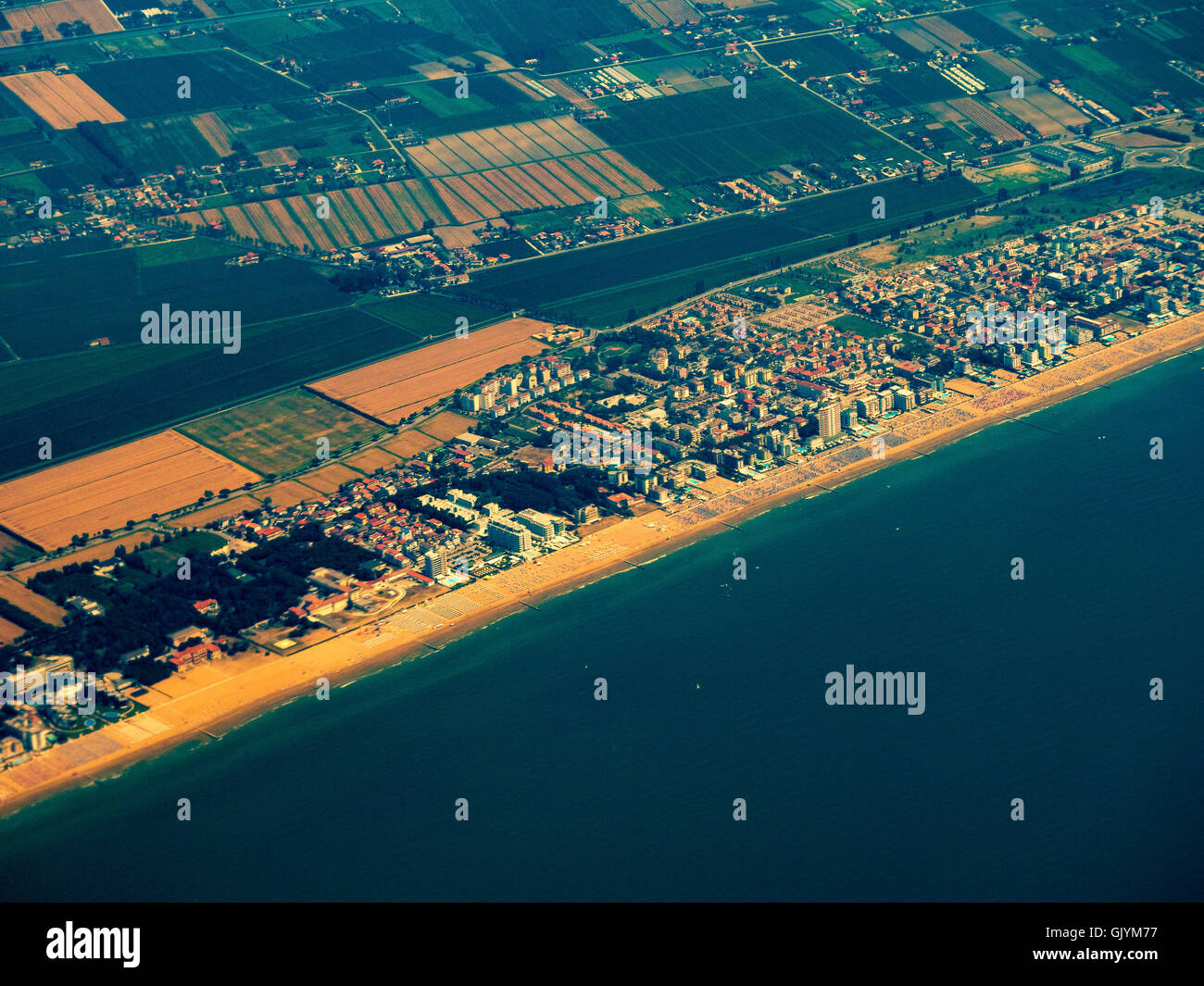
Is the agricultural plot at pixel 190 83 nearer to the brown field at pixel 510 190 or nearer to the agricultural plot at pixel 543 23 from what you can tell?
the brown field at pixel 510 190

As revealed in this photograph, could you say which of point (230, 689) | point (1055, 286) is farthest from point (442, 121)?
point (230, 689)

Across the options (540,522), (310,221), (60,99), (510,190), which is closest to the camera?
(540,522)

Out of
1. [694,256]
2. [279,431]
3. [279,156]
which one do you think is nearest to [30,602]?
[279,431]

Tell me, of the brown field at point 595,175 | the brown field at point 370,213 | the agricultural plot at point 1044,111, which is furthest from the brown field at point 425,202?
the agricultural plot at point 1044,111

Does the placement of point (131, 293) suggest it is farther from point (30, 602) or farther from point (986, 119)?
point (986, 119)

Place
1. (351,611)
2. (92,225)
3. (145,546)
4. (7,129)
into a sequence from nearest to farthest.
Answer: (351,611), (145,546), (92,225), (7,129)

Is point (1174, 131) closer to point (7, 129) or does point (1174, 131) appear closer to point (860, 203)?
point (860, 203)
